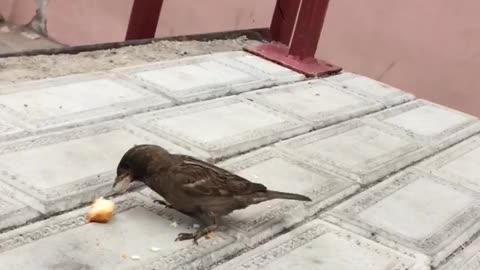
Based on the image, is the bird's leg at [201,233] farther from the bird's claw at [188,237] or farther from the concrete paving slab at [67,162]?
the concrete paving slab at [67,162]

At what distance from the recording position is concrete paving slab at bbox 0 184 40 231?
4.82ft

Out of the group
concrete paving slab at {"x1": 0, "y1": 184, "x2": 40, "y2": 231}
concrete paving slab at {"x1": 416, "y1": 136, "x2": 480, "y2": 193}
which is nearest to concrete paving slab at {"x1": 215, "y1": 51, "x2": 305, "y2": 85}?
concrete paving slab at {"x1": 416, "y1": 136, "x2": 480, "y2": 193}

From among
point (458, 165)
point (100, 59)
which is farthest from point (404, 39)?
point (100, 59)

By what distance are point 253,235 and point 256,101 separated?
87 cm

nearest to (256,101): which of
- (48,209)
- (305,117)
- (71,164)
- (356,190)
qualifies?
(305,117)

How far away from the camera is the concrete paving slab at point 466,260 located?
1582 mm

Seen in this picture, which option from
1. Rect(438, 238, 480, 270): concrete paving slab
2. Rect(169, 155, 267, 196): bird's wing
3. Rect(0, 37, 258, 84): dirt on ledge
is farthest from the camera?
Rect(0, 37, 258, 84): dirt on ledge

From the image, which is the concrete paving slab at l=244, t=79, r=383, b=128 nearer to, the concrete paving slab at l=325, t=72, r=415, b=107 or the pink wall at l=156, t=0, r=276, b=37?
the concrete paving slab at l=325, t=72, r=415, b=107

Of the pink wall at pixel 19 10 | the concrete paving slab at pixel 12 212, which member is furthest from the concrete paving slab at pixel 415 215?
the pink wall at pixel 19 10

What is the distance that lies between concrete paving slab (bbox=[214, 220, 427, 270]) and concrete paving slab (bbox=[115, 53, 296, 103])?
76 cm

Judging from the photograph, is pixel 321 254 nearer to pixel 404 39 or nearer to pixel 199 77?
pixel 199 77

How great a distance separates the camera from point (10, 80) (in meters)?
2.19

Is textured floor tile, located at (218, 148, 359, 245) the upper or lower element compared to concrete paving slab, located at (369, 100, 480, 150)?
lower

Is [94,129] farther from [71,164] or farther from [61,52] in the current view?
[61,52]
